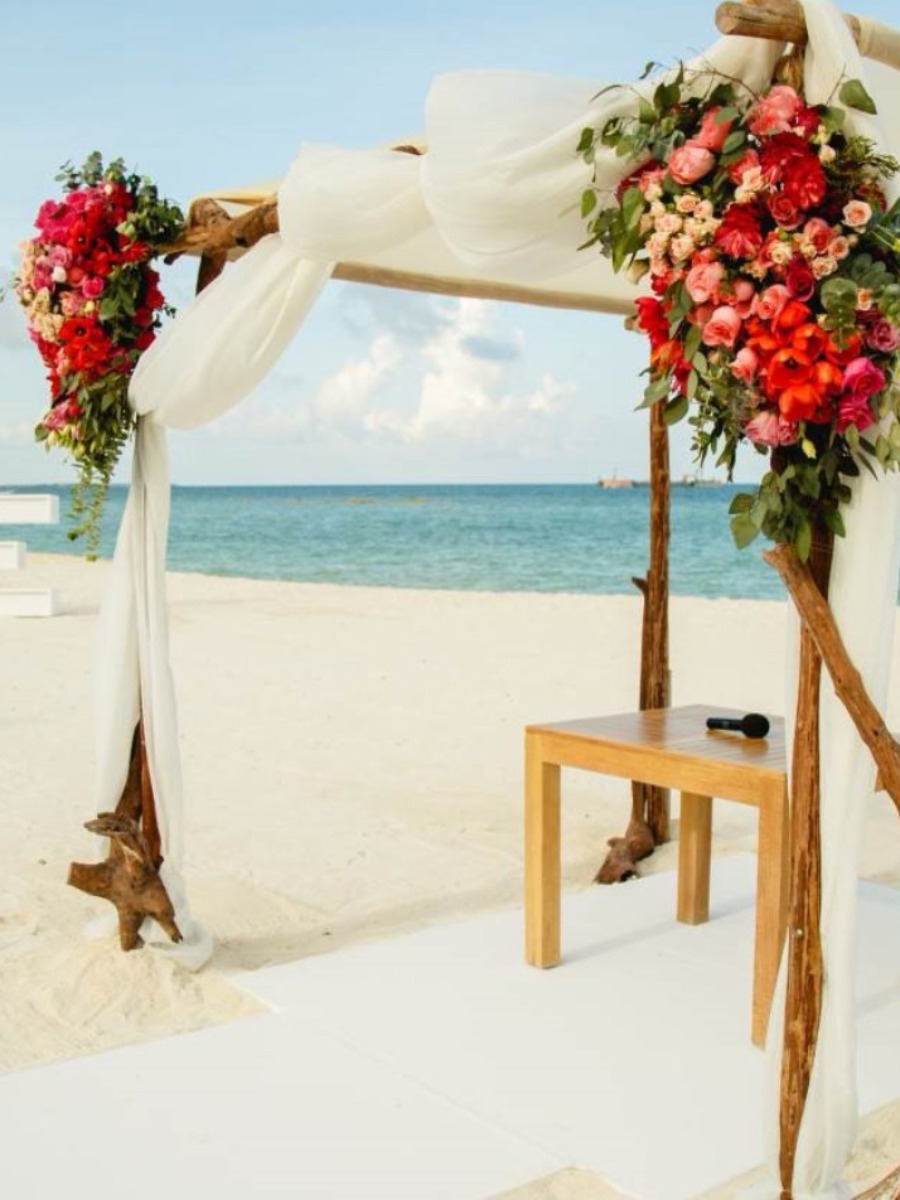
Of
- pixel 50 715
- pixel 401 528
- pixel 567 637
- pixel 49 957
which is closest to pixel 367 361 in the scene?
pixel 401 528

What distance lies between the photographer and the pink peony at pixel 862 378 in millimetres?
2004

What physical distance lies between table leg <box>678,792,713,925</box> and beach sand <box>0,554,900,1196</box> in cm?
56

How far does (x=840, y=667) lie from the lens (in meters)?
2.15

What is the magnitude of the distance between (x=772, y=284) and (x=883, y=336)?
181mm

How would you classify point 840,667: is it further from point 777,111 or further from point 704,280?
point 777,111

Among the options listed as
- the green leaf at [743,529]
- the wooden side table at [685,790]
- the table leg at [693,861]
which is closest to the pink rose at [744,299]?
the green leaf at [743,529]

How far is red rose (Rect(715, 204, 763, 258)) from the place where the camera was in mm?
2039

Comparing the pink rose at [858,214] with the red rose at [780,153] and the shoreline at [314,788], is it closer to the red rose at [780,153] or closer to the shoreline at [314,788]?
the red rose at [780,153]

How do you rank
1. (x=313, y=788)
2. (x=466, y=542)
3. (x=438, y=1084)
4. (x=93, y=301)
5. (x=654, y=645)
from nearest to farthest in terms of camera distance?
1. (x=438, y=1084)
2. (x=93, y=301)
3. (x=654, y=645)
4. (x=313, y=788)
5. (x=466, y=542)

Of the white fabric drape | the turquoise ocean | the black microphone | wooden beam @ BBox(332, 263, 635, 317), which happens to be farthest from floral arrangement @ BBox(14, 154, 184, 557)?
the turquoise ocean

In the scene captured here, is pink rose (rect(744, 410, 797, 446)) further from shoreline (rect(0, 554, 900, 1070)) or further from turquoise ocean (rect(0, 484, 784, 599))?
turquoise ocean (rect(0, 484, 784, 599))

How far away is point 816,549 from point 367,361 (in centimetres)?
4788

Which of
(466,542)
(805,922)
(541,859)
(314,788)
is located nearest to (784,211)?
(805,922)

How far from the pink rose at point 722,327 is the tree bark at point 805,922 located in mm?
366
